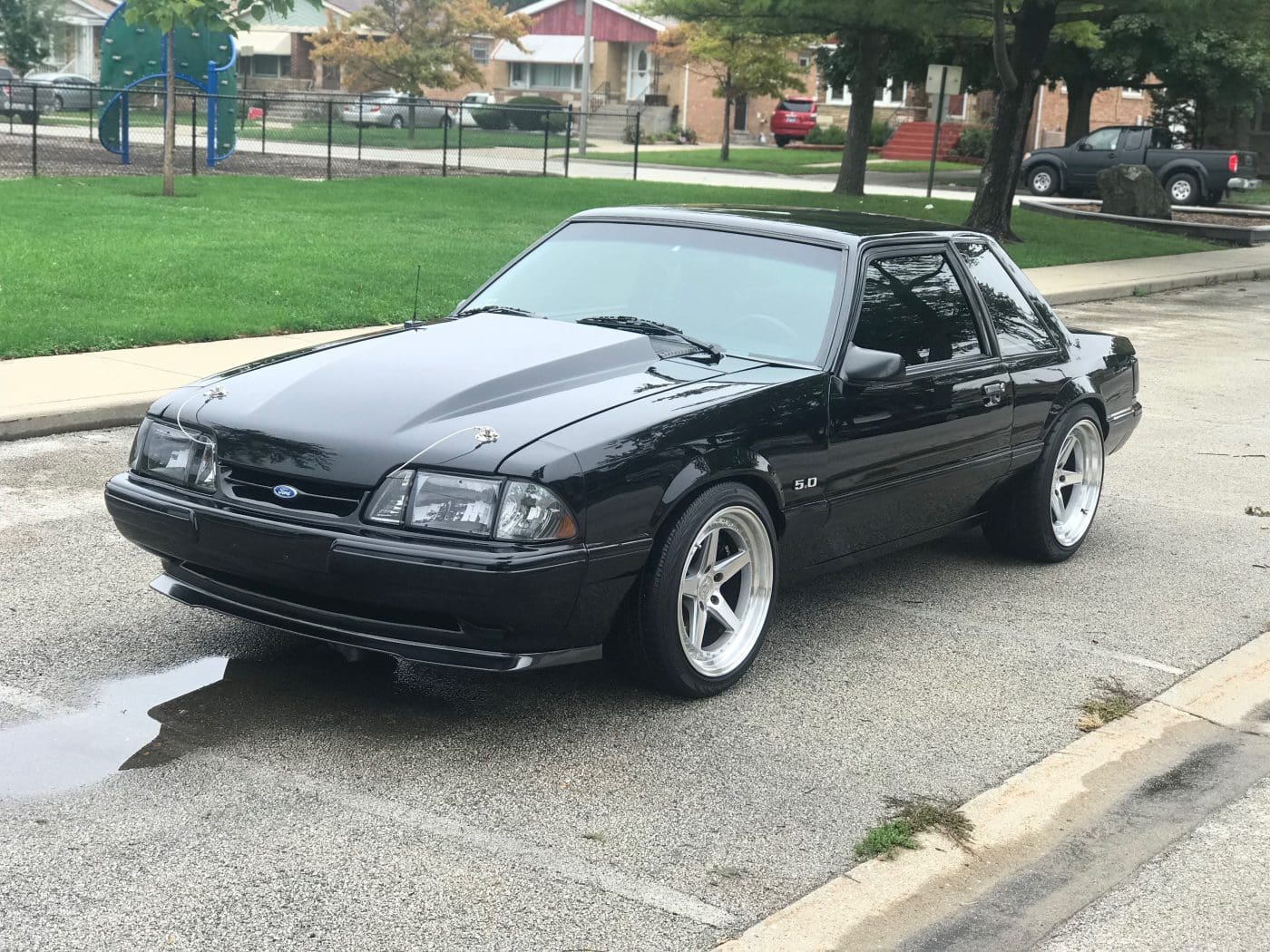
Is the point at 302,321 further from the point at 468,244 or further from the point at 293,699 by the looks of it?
the point at 293,699

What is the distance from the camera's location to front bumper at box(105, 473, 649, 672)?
414 cm

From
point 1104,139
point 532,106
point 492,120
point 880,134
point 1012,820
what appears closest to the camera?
point 1012,820

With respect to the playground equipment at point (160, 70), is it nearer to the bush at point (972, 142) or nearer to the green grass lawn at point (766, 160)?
the green grass lawn at point (766, 160)

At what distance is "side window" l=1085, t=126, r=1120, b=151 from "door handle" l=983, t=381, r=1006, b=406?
3333cm

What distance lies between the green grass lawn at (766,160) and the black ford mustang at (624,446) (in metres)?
36.0

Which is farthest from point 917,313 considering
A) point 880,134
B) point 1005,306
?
point 880,134

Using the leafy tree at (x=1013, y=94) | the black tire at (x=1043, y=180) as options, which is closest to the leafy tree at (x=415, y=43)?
the black tire at (x=1043, y=180)

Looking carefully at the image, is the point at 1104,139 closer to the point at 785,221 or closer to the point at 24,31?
the point at 785,221

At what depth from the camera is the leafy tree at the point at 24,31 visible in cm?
5369

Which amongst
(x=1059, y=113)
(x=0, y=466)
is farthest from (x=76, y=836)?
(x=1059, y=113)

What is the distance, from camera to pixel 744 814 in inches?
160

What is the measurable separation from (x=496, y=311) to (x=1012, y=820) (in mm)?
2765

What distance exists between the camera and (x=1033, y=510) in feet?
21.5

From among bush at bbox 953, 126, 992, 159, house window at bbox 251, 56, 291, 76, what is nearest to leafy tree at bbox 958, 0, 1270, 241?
bush at bbox 953, 126, 992, 159
